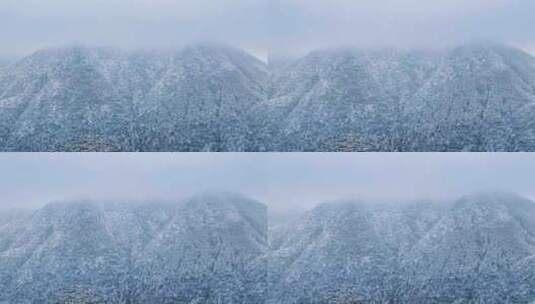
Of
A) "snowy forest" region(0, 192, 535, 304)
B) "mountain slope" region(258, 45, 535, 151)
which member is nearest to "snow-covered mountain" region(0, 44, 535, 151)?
"mountain slope" region(258, 45, 535, 151)

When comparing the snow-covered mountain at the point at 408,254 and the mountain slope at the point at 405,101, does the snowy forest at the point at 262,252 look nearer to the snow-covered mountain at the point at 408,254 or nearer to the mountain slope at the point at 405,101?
the snow-covered mountain at the point at 408,254

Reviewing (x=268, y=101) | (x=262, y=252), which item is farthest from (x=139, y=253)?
(x=268, y=101)

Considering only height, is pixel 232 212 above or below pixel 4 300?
above

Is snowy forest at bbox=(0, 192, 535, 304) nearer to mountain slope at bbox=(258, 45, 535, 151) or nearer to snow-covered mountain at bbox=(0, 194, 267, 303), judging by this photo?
snow-covered mountain at bbox=(0, 194, 267, 303)

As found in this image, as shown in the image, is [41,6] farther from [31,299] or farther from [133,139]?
[31,299]

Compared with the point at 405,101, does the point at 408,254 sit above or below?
below

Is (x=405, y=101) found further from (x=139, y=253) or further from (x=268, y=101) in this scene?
(x=139, y=253)

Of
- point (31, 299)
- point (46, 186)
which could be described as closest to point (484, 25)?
point (46, 186)

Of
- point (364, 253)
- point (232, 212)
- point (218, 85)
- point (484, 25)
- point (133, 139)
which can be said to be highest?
point (484, 25)
